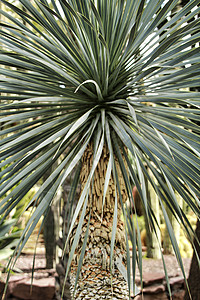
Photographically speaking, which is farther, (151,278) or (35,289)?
(151,278)

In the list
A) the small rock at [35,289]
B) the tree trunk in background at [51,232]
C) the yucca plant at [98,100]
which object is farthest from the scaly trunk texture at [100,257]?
the small rock at [35,289]

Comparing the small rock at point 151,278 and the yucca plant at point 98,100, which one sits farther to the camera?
the small rock at point 151,278

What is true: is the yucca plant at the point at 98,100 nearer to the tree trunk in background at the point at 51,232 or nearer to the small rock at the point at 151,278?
the tree trunk in background at the point at 51,232

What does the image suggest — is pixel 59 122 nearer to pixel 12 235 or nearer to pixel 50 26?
pixel 50 26

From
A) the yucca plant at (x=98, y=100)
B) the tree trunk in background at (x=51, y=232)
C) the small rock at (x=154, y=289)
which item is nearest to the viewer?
the yucca plant at (x=98, y=100)

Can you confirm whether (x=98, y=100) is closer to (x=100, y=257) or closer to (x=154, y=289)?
(x=100, y=257)

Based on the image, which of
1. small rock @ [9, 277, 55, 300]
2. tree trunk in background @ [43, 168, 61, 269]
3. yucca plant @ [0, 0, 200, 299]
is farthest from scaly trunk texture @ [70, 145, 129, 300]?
small rock @ [9, 277, 55, 300]

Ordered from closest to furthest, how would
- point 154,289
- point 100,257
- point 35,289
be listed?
point 100,257, point 35,289, point 154,289

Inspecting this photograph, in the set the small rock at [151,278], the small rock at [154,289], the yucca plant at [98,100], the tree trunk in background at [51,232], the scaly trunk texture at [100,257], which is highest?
the yucca plant at [98,100]

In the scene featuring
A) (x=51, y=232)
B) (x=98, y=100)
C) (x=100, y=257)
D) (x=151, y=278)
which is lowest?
(x=151, y=278)

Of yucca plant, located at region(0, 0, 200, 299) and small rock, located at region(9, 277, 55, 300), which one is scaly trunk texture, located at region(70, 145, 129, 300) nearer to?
yucca plant, located at region(0, 0, 200, 299)

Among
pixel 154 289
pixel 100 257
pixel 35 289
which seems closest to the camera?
pixel 100 257

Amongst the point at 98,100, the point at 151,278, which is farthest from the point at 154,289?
the point at 98,100

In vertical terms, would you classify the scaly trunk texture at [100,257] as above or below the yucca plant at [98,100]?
below
